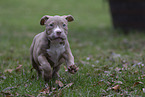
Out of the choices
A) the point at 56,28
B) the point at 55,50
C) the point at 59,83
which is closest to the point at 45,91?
the point at 59,83

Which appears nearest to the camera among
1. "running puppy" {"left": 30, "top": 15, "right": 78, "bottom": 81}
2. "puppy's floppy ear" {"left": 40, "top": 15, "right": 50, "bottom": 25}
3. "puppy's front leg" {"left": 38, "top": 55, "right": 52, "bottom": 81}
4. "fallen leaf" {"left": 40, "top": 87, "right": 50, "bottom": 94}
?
"fallen leaf" {"left": 40, "top": 87, "right": 50, "bottom": 94}

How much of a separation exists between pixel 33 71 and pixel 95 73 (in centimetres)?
119

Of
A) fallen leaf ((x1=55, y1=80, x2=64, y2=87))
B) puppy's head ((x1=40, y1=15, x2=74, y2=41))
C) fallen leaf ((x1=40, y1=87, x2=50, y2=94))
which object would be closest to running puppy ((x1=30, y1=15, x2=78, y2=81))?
puppy's head ((x1=40, y1=15, x2=74, y2=41))

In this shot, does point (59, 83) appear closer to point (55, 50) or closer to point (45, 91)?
point (45, 91)

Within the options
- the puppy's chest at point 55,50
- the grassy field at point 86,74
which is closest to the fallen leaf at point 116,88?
the grassy field at point 86,74

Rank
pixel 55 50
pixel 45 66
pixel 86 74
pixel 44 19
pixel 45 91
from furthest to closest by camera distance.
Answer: pixel 86 74, pixel 44 19, pixel 55 50, pixel 45 66, pixel 45 91

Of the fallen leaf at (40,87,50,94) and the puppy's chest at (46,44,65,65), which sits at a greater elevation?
the puppy's chest at (46,44,65,65)

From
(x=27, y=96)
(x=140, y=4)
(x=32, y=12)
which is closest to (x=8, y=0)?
(x=32, y=12)

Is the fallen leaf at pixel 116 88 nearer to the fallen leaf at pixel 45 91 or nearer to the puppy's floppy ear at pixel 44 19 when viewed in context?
the fallen leaf at pixel 45 91

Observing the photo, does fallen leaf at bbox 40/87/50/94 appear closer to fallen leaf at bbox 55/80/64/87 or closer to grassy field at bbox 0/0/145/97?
grassy field at bbox 0/0/145/97

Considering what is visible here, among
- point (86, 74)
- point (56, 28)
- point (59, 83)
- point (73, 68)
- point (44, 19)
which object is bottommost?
point (86, 74)

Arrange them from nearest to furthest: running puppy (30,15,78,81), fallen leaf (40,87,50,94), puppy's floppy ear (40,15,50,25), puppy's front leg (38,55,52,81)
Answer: fallen leaf (40,87,50,94) < running puppy (30,15,78,81) < puppy's front leg (38,55,52,81) < puppy's floppy ear (40,15,50,25)

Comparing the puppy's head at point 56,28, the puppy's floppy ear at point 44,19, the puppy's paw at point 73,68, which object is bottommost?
the puppy's paw at point 73,68

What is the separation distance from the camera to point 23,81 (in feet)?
14.1
